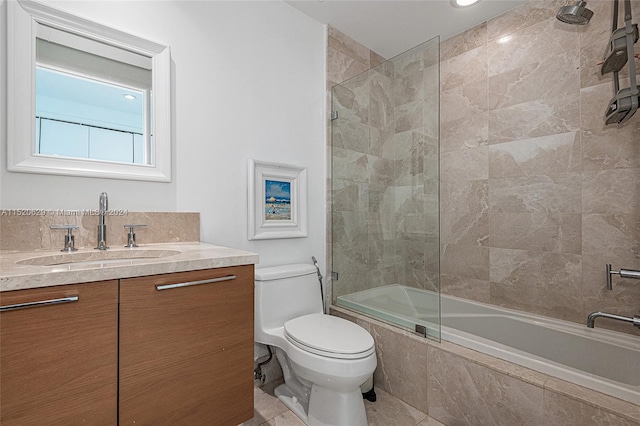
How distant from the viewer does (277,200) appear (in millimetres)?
1944

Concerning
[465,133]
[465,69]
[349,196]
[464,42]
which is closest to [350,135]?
[349,196]

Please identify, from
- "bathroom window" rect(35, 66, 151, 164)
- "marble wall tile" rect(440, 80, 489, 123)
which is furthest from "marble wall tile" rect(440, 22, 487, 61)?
"bathroom window" rect(35, 66, 151, 164)

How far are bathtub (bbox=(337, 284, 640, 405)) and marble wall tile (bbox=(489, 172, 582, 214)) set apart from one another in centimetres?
65

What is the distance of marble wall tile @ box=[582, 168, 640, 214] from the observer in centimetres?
158

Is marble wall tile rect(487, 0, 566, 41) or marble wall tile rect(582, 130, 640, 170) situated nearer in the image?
marble wall tile rect(582, 130, 640, 170)

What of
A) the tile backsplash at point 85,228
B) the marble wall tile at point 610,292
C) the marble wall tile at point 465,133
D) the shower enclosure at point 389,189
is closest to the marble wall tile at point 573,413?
the shower enclosure at point 389,189

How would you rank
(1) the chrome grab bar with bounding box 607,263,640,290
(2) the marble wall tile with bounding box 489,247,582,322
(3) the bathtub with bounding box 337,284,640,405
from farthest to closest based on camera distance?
(2) the marble wall tile with bounding box 489,247,582,322 < (1) the chrome grab bar with bounding box 607,263,640,290 < (3) the bathtub with bounding box 337,284,640,405

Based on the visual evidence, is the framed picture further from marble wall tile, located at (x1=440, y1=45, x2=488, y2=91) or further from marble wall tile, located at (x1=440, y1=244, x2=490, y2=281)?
marble wall tile, located at (x1=440, y1=45, x2=488, y2=91)

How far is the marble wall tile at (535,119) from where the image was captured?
179cm

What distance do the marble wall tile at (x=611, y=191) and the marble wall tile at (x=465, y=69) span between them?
3.08 ft

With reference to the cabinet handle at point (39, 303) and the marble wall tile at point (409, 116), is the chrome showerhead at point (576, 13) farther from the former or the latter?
the cabinet handle at point (39, 303)

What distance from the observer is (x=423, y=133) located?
1.71 m

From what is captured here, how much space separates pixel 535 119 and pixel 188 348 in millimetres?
2210

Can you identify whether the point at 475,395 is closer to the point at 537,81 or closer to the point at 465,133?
the point at 465,133
